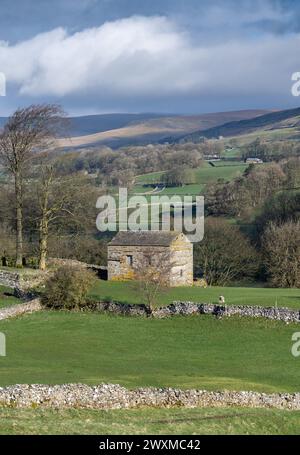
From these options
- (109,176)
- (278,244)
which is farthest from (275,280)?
(109,176)

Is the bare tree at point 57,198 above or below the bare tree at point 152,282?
above

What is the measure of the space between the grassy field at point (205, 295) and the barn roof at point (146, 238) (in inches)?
151

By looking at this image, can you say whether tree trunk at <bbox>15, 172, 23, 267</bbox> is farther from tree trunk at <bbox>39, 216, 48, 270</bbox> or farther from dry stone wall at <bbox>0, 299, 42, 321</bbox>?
dry stone wall at <bbox>0, 299, 42, 321</bbox>

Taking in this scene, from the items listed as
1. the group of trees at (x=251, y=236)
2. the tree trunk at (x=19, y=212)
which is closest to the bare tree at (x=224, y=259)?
the group of trees at (x=251, y=236)

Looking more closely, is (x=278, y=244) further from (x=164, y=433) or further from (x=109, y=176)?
(x=109, y=176)

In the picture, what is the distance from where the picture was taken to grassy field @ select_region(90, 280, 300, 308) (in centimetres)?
3922

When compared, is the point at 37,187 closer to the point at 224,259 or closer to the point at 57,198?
the point at 57,198

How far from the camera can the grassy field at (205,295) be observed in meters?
39.2

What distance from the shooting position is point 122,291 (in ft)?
144

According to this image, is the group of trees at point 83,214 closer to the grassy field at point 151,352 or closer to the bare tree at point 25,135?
the bare tree at point 25,135

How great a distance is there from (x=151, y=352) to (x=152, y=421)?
1289 centimetres

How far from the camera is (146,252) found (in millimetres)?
48469

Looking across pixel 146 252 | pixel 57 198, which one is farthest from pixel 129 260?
pixel 57 198

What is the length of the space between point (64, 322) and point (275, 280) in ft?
84.2
